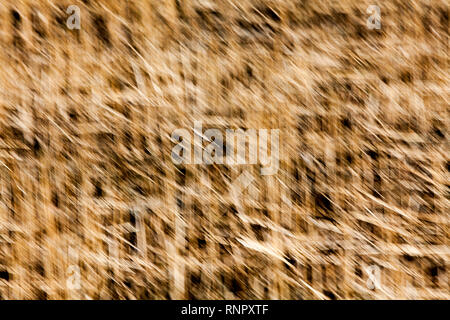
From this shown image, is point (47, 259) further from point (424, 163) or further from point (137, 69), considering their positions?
point (424, 163)

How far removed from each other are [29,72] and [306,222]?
0.54 metres

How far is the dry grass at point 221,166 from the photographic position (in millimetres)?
694

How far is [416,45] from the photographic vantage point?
2.27 feet

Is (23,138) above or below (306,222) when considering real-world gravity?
above

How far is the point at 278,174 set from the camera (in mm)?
713

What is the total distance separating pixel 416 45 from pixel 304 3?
0.66ft

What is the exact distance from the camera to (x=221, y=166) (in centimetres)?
71

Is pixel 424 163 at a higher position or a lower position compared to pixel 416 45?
lower

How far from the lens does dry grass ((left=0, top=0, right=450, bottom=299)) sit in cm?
69

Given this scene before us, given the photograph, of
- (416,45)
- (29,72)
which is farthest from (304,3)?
(29,72)
